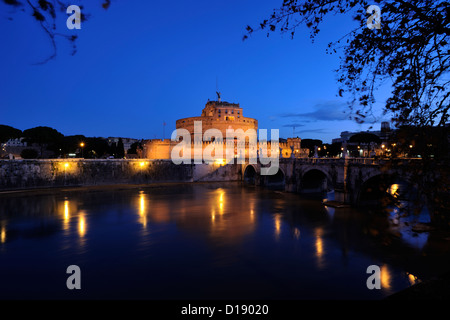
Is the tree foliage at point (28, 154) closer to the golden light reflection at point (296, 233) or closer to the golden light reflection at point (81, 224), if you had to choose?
the golden light reflection at point (81, 224)

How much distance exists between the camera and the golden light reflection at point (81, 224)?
18.5 m

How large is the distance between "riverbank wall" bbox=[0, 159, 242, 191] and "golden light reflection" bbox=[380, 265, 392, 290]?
42612 millimetres

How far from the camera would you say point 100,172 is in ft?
149

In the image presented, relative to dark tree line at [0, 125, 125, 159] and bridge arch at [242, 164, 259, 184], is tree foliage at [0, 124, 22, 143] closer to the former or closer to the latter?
dark tree line at [0, 125, 125, 159]

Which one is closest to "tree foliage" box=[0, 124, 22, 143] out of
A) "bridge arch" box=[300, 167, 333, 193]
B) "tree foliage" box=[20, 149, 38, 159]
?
"tree foliage" box=[20, 149, 38, 159]

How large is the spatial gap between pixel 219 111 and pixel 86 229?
66273 mm

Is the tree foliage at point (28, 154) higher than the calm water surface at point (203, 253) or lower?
higher

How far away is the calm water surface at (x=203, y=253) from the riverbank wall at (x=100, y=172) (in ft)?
47.3

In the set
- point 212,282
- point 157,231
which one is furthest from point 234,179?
point 212,282

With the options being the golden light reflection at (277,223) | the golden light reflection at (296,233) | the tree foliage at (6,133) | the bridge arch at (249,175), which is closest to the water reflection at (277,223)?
the golden light reflection at (277,223)

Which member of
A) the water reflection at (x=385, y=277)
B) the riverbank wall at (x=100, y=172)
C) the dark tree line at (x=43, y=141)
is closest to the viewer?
the water reflection at (x=385, y=277)

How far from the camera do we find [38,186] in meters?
40.0

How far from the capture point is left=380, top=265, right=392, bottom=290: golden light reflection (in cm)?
1108

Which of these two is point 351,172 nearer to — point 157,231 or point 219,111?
point 157,231
